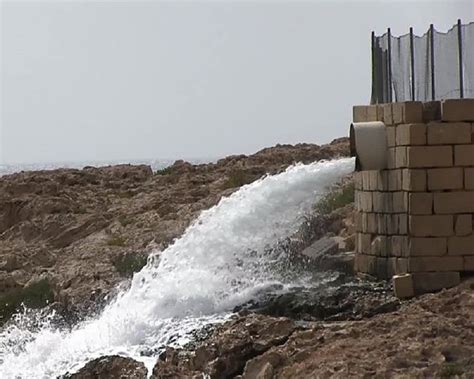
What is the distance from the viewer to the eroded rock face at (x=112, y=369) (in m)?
10.6

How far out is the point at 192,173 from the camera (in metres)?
21.1

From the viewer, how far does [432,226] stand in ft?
36.8

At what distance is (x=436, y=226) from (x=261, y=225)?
377cm

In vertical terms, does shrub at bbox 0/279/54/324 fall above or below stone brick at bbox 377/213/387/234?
below

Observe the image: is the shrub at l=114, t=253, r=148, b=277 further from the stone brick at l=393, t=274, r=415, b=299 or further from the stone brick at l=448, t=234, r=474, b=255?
the stone brick at l=448, t=234, r=474, b=255

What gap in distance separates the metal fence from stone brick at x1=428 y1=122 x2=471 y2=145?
1.73 ft

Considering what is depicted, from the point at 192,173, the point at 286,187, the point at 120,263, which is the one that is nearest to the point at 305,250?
the point at 286,187

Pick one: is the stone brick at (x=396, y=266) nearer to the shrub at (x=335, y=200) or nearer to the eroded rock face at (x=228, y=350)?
the eroded rock face at (x=228, y=350)

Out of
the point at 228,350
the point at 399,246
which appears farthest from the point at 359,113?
the point at 228,350

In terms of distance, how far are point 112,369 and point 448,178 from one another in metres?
4.06

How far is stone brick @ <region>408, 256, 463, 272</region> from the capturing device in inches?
441

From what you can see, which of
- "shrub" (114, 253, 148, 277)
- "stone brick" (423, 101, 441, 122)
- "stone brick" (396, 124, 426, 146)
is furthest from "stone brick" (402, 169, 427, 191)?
"shrub" (114, 253, 148, 277)

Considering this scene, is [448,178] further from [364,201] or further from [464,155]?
[364,201]

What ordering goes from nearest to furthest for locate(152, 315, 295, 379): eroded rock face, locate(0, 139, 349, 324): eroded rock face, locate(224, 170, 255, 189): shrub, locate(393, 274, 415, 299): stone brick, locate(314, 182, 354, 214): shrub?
1. locate(152, 315, 295, 379): eroded rock face
2. locate(393, 274, 415, 299): stone brick
3. locate(314, 182, 354, 214): shrub
4. locate(0, 139, 349, 324): eroded rock face
5. locate(224, 170, 255, 189): shrub
